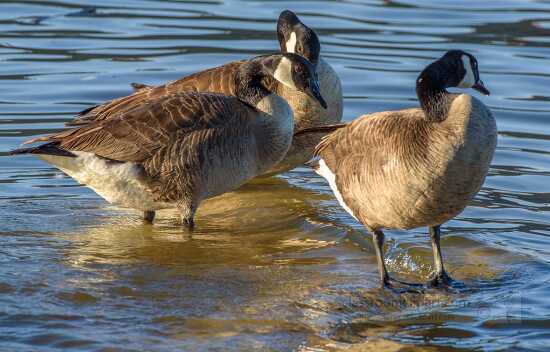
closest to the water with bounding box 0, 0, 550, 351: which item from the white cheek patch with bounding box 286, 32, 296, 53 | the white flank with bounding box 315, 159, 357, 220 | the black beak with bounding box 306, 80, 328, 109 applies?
the white flank with bounding box 315, 159, 357, 220

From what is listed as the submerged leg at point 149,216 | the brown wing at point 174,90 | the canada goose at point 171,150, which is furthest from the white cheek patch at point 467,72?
the submerged leg at point 149,216

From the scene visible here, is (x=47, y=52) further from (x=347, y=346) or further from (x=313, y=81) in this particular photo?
(x=347, y=346)

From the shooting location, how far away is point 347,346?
6699mm

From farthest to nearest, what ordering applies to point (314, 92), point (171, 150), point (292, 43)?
point (292, 43), point (314, 92), point (171, 150)

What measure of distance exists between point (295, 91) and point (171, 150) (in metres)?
1.98

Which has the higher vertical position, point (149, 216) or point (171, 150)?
point (171, 150)

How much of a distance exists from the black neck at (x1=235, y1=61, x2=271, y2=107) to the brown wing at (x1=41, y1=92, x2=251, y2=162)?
0.90ft

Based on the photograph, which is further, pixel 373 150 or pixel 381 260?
pixel 381 260

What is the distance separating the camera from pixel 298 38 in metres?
10.5

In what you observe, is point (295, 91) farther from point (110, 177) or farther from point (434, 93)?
point (434, 93)

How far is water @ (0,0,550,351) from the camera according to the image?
22.7ft

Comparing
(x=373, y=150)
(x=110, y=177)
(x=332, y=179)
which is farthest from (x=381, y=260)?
(x=110, y=177)

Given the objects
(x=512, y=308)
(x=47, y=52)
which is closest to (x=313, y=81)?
(x=512, y=308)

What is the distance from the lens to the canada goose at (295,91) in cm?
997
